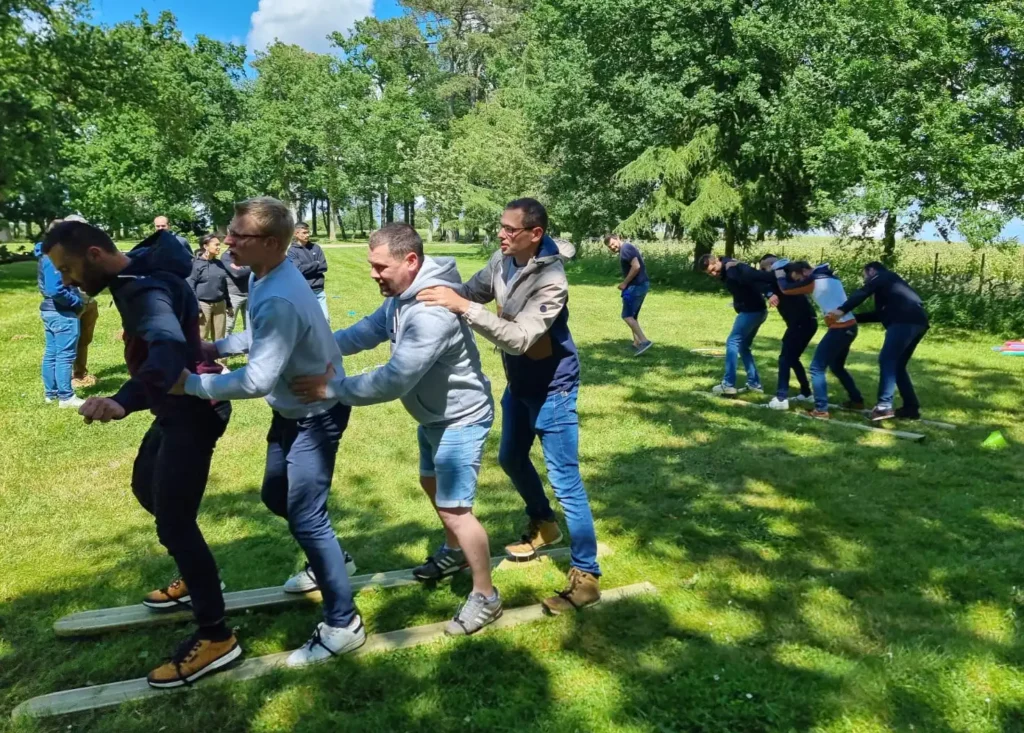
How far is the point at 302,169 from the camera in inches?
2263

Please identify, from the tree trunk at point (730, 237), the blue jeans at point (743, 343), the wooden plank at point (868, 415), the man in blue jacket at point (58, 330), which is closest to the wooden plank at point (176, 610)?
the man in blue jacket at point (58, 330)

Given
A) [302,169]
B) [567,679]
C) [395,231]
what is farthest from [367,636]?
[302,169]

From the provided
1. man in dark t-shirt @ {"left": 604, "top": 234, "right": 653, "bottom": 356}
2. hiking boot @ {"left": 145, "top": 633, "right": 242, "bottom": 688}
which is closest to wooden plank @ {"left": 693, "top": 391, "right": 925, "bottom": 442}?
man in dark t-shirt @ {"left": 604, "top": 234, "right": 653, "bottom": 356}

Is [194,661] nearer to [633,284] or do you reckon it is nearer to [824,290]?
[824,290]

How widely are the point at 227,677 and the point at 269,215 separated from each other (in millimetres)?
2153

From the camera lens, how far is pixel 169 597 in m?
3.96

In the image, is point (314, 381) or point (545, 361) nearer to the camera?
point (314, 381)

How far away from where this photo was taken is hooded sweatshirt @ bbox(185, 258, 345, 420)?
3.03 m

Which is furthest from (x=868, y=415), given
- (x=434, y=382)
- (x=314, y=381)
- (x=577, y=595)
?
(x=314, y=381)

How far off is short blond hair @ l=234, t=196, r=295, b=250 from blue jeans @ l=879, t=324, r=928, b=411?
7125mm

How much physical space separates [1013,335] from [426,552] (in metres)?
14.5

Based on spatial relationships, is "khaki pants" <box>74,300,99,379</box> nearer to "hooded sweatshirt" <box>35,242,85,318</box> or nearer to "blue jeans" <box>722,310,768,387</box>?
"hooded sweatshirt" <box>35,242,85,318</box>

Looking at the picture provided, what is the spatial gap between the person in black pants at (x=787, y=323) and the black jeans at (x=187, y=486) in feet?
23.2

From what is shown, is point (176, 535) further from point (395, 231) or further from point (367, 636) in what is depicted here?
point (395, 231)
